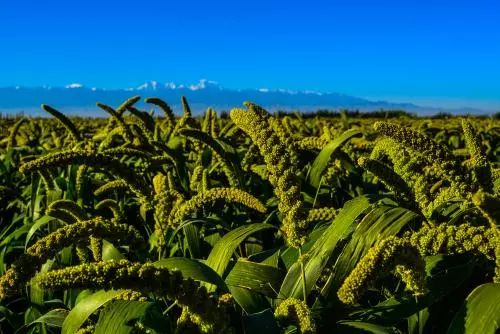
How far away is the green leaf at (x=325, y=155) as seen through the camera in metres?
3.45

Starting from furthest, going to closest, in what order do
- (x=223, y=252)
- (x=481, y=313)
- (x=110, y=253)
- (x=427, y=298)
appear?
1. (x=110, y=253)
2. (x=223, y=252)
3. (x=427, y=298)
4. (x=481, y=313)

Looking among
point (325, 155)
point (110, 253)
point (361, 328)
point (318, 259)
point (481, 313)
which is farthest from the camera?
point (325, 155)

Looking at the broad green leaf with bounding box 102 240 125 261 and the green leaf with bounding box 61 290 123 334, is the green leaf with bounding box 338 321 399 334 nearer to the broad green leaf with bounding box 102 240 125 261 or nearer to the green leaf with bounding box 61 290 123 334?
the green leaf with bounding box 61 290 123 334

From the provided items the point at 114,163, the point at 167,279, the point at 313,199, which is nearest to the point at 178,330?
the point at 167,279

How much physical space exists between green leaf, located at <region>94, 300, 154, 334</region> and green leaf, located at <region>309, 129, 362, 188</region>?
1825 millimetres

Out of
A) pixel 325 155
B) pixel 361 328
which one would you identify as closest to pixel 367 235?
pixel 361 328

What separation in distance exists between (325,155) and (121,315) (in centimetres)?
191

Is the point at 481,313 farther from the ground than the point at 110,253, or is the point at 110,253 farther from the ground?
the point at 481,313

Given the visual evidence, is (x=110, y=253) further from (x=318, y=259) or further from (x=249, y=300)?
(x=318, y=259)

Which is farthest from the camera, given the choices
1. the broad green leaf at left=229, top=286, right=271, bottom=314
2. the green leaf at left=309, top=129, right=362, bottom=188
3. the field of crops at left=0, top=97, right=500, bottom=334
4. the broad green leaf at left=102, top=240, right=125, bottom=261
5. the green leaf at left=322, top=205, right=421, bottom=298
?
the green leaf at left=309, top=129, right=362, bottom=188

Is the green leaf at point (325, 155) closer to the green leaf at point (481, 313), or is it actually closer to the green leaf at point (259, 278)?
the green leaf at point (259, 278)

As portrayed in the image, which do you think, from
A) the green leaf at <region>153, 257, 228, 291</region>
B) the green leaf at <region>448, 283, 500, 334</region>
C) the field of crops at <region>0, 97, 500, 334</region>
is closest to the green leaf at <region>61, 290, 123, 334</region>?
the field of crops at <region>0, 97, 500, 334</region>

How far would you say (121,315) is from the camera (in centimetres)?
187

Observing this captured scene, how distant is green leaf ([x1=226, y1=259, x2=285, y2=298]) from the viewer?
7.29 feet
